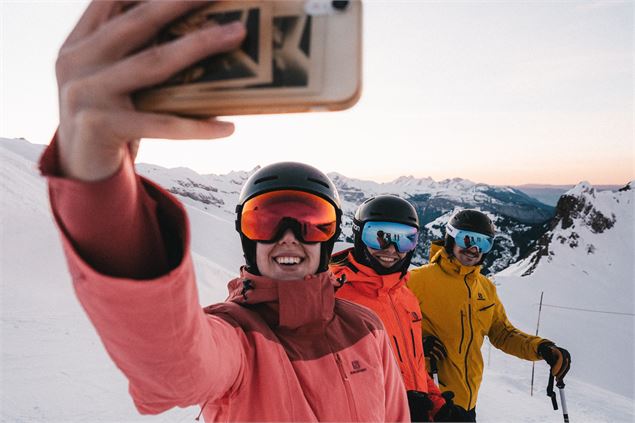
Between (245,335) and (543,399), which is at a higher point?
(245,335)

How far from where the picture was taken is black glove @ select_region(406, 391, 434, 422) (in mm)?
2592

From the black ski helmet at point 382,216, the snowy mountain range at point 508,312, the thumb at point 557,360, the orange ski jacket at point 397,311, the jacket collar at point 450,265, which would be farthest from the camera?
the snowy mountain range at point 508,312

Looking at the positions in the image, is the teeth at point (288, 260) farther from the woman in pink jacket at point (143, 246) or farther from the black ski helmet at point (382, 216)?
the black ski helmet at point (382, 216)

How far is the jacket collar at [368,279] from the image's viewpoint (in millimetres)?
3176

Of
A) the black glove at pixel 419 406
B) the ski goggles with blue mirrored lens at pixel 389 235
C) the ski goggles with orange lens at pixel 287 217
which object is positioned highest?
the ski goggles with orange lens at pixel 287 217

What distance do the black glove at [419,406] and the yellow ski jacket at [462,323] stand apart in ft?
4.17

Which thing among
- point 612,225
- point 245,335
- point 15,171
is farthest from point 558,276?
point 15,171

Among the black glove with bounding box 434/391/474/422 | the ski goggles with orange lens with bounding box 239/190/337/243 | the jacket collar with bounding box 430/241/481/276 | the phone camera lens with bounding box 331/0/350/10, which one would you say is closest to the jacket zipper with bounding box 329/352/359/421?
the ski goggles with orange lens with bounding box 239/190/337/243

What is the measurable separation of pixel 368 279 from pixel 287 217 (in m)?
1.32

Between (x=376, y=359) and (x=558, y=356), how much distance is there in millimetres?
2793

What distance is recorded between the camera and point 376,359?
176 centimetres

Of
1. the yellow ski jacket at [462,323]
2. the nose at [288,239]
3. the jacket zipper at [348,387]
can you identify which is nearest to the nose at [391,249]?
the yellow ski jacket at [462,323]

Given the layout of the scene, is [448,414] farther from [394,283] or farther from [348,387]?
[348,387]

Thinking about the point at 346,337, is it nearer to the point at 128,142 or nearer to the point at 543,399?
the point at 128,142
